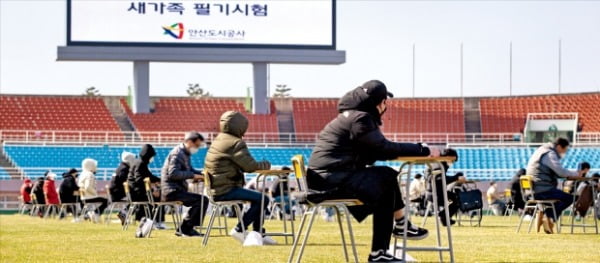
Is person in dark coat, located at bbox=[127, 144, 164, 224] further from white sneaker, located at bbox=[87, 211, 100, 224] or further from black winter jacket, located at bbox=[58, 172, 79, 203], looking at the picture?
black winter jacket, located at bbox=[58, 172, 79, 203]

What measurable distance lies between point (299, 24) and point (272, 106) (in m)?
10.3

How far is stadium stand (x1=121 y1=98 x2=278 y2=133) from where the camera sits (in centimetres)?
5219

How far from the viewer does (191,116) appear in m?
54.4

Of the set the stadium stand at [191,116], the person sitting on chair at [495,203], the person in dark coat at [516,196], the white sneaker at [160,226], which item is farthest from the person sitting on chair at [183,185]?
the stadium stand at [191,116]

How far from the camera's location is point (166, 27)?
150 ft

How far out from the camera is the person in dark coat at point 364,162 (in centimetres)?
812

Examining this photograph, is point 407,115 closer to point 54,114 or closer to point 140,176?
point 54,114

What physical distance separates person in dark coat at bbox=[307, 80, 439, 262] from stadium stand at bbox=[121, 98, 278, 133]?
141 feet

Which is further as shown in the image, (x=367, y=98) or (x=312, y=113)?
(x=312, y=113)

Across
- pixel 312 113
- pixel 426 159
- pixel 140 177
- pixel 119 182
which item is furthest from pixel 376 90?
pixel 312 113

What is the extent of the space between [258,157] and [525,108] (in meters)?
13.7

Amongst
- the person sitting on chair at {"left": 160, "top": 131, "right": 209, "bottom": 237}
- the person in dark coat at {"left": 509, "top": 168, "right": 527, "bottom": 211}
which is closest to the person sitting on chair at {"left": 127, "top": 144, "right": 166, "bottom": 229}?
the person sitting on chair at {"left": 160, "top": 131, "right": 209, "bottom": 237}

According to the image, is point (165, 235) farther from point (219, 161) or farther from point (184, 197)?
point (219, 161)

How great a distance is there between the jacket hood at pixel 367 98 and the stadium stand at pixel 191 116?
141 ft
